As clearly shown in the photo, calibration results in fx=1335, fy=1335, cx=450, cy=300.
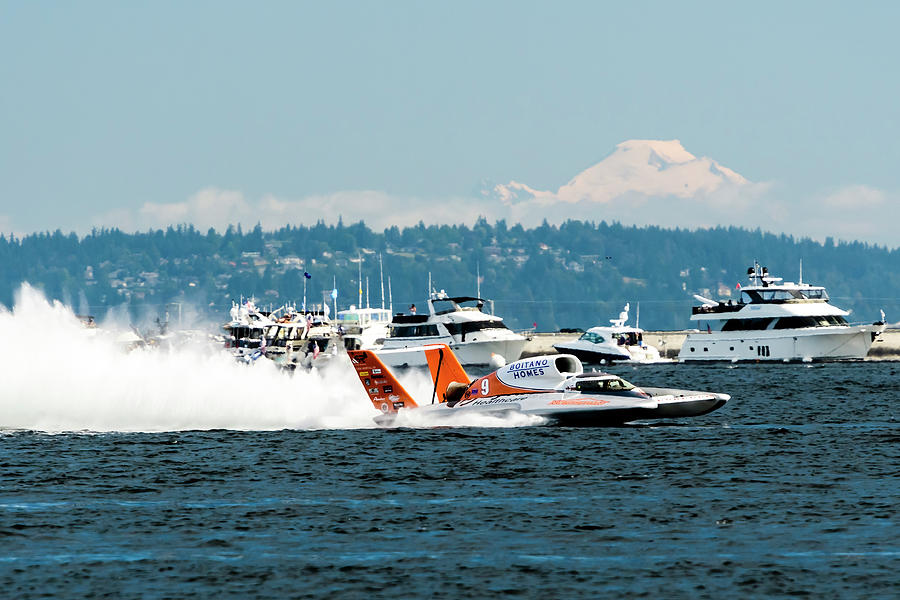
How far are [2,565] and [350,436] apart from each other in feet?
71.0

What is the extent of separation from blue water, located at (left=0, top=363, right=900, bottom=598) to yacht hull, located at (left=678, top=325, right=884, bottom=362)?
60.1 m

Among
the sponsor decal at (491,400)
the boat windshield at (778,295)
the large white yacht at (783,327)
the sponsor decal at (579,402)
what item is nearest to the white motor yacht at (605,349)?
the large white yacht at (783,327)

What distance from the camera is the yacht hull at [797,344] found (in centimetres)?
10212

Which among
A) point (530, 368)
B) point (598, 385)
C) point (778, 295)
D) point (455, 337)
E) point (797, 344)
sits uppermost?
point (778, 295)

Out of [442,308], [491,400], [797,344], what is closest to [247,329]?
[442,308]

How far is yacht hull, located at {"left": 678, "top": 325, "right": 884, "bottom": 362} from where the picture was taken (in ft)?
335

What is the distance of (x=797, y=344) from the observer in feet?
335

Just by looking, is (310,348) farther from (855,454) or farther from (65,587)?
(65,587)

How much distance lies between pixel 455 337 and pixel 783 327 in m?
26.4

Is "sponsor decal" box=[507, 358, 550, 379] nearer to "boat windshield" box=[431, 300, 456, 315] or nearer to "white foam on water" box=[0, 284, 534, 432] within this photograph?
"white foam on water" box=[0, 284, 534, 432]

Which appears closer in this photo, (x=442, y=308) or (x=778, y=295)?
(x=778, y=295)

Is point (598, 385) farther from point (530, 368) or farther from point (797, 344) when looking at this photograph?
point (797, 344)

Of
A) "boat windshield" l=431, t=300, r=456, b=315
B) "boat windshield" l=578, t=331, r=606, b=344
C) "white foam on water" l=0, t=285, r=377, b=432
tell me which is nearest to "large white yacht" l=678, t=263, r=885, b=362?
"boat windshield" l=578, t=331, r=606, b=344

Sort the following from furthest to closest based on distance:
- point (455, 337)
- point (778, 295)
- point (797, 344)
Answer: point (455, 337), point (778, 295), point (797, 344)
